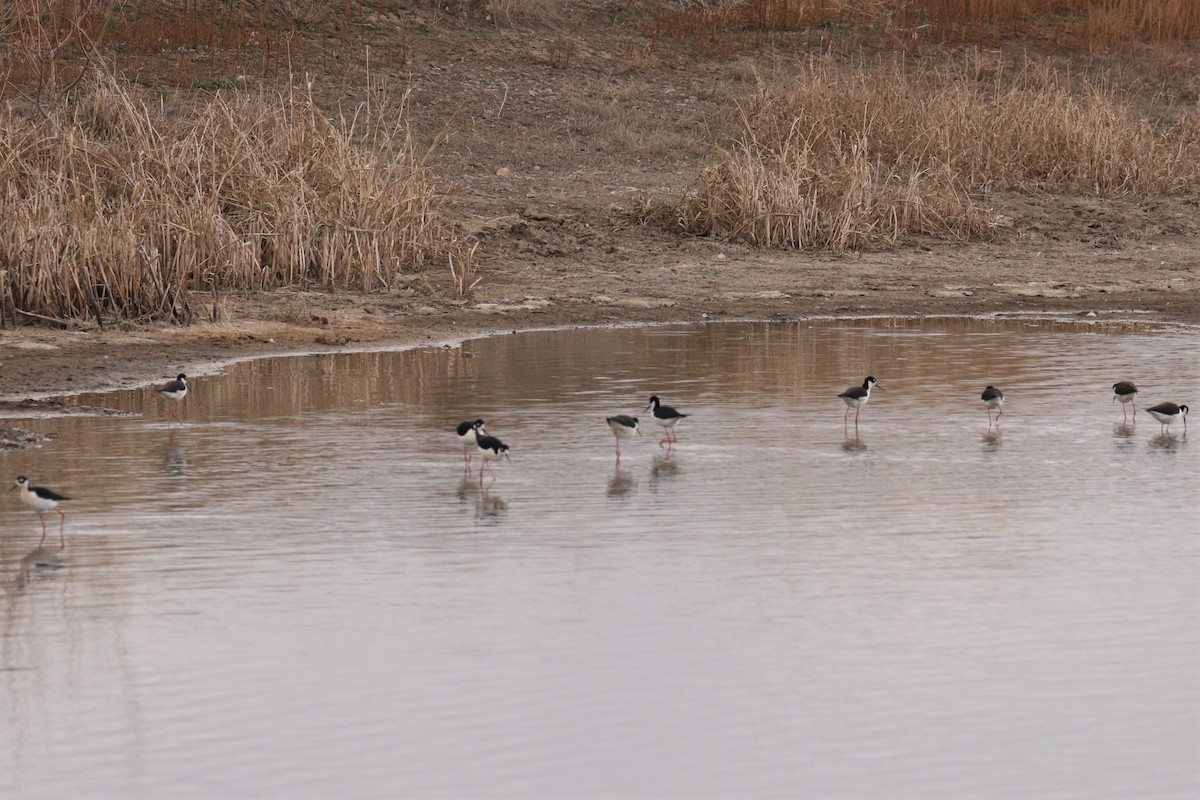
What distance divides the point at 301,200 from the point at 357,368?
300 centimetres

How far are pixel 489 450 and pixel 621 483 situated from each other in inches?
32.2

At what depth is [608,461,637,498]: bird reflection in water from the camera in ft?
32.9

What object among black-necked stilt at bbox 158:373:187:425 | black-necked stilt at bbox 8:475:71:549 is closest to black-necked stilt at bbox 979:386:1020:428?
black-necked stilt at bbox 158:373:187:425

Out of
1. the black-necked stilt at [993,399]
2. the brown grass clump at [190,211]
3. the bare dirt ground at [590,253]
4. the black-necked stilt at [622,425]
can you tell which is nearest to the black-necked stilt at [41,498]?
the black-necked stilt at [622,425]

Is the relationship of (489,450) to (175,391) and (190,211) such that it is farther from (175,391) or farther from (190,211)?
(190,211)

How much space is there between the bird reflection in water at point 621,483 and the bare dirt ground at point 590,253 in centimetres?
451

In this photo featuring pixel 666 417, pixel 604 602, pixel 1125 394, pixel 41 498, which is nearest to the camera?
pixel 604 602

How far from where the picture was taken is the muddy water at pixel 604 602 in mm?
5902

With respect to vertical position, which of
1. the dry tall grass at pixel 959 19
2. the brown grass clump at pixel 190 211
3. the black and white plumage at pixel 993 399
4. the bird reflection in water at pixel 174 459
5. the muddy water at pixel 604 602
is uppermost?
the dry tall grass at pixel 959 19

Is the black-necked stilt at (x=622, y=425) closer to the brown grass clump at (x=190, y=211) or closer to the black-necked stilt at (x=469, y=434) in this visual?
the black-necked stilt at (x=469, y=434)

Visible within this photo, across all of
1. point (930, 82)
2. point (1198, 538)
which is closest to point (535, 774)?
point (1198, 538)

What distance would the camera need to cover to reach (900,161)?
22062 mm

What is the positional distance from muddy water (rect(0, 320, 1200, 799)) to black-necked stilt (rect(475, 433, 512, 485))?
0.18m

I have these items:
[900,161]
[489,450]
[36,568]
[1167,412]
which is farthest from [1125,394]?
[900,161]
